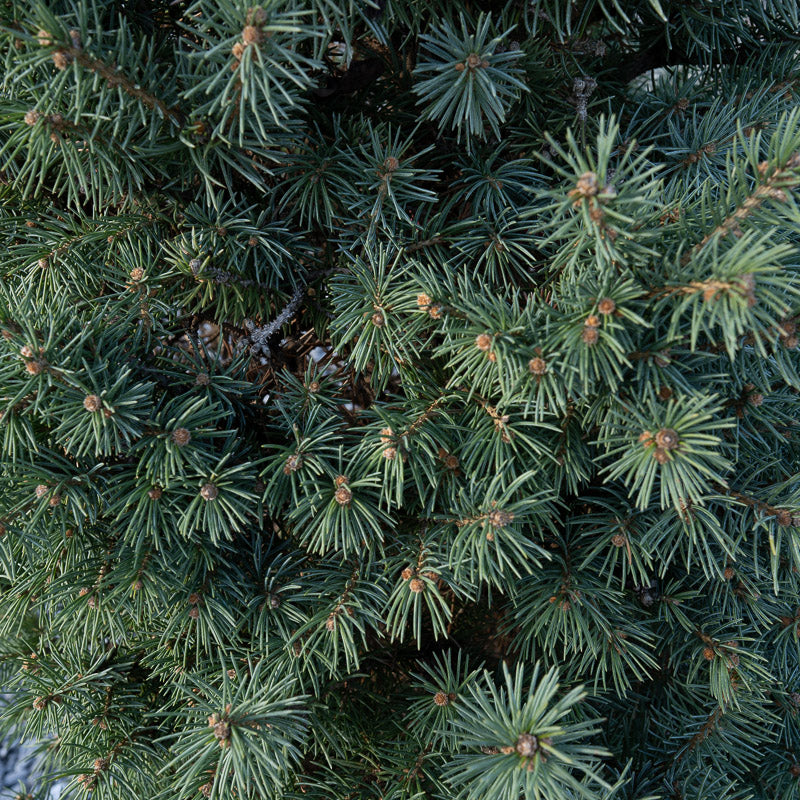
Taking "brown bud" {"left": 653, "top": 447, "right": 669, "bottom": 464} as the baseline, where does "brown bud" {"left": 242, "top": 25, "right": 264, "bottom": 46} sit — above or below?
above

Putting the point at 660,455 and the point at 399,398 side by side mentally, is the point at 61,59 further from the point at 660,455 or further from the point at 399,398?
the point at 660,455

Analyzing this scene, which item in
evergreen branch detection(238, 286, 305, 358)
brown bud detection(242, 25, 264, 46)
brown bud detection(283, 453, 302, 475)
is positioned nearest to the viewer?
brown bud detection(242, 25, 264, 46)

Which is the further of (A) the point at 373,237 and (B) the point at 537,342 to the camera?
(A) the point at 373,237

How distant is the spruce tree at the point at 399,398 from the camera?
50 centimetres

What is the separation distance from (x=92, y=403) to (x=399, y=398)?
0.25m

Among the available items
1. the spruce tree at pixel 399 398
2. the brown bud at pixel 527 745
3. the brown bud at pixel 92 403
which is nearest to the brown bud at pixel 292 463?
the spruce tree at pixel 399 398

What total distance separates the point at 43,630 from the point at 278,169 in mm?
578

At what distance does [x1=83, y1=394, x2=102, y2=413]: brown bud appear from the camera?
0.50m

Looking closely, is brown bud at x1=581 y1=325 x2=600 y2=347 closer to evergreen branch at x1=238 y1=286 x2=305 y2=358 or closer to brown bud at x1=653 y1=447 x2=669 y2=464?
brown bud at x1=653 y1=447 x2=669 y2=464

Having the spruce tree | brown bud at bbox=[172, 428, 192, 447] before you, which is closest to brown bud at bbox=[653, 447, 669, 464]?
the spruce tree

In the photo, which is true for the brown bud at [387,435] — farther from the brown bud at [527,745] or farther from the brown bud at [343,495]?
the brown bud at [527,745]

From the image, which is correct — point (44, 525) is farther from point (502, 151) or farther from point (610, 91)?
point (610, 91)

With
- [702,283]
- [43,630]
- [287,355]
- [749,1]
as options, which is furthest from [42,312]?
[749,1]

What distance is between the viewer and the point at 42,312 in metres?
0.58
